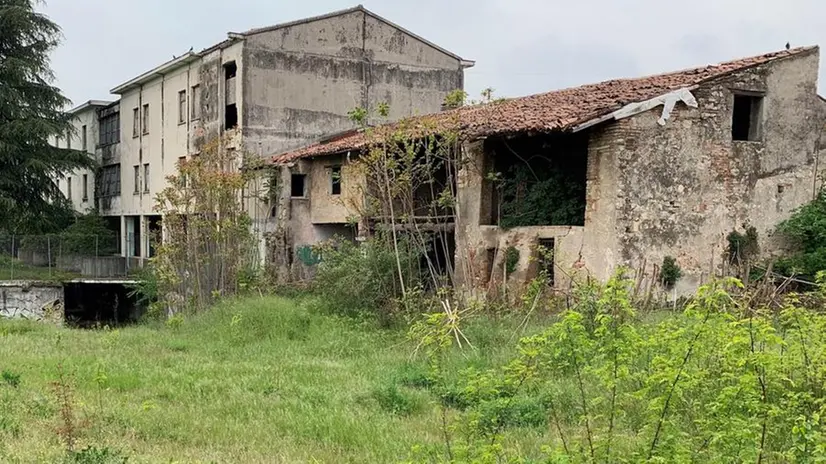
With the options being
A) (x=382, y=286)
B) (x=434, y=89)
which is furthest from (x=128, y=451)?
(x=434, y=89)

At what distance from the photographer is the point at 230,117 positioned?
2772 centimetres

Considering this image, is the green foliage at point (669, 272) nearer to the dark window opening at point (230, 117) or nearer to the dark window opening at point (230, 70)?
the dark window opening at point (230, 117)

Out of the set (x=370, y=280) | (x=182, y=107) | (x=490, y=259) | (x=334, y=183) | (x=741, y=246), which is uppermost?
(x=182, y=107)

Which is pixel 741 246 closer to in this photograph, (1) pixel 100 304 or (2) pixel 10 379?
(2) pixel 10 379

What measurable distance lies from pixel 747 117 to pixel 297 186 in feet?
47.5

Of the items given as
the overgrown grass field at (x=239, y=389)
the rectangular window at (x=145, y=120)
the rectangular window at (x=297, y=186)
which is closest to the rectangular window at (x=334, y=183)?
the rectangular window at (x=297, y=186)

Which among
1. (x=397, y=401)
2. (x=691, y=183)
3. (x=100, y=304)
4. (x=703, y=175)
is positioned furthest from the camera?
(x=100, y=304)

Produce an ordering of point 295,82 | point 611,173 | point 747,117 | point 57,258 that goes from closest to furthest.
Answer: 1. point 611,173
2. point 747,117
3. point 295,82
4. point 57,258

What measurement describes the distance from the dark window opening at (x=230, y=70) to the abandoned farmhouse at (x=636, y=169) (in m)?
11.9

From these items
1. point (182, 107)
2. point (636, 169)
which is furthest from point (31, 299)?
point (636, 169)

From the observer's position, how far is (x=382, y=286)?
1531cm

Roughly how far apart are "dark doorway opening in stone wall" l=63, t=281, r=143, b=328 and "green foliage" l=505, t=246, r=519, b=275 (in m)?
17.8

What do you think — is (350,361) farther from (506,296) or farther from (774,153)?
(774,153)

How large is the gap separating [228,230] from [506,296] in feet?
25.7
